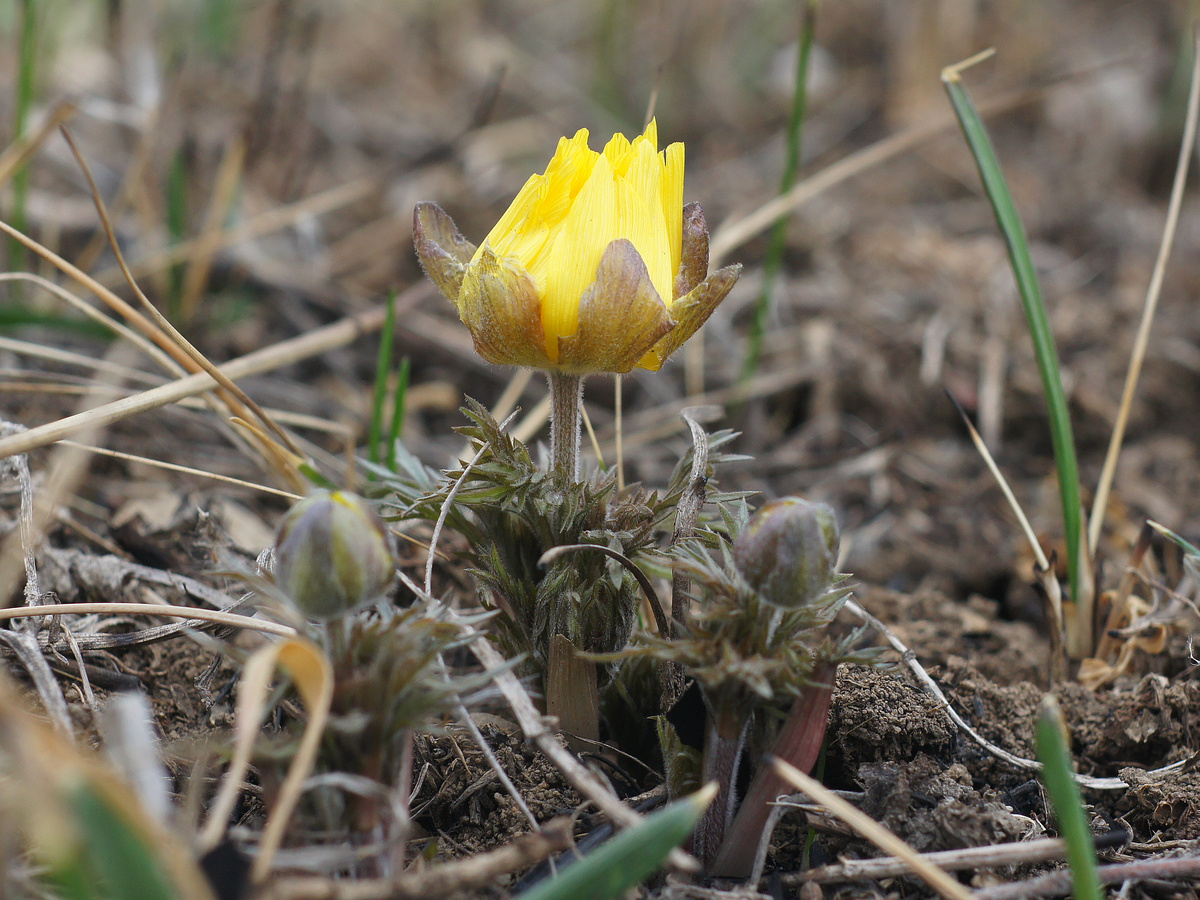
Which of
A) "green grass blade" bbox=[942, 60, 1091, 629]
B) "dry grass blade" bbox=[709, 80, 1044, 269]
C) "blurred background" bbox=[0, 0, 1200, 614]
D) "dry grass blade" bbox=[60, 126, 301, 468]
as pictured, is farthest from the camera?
"blurred background" bbox=[0, 0, 1200, 614]

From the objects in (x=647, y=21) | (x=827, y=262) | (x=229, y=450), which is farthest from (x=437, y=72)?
(x=229, y=450)

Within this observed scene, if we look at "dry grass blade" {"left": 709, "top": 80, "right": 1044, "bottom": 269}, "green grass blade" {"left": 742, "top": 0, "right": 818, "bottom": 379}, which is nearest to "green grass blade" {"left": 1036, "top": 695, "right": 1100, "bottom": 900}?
"green grass blade" {"left": 742, "top": 0, "right": 818, "bottom": 379}

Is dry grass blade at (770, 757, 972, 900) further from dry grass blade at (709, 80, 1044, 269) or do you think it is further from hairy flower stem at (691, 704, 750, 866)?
dry grass blade at (709, 80, 1044, 269)

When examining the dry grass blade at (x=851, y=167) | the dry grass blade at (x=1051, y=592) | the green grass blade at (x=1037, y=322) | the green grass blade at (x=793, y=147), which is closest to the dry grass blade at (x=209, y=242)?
the dry grass blade at (x=851, y=167)

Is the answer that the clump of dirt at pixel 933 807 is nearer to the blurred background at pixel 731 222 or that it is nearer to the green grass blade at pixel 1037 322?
the green grass blade at pixel 1037 322

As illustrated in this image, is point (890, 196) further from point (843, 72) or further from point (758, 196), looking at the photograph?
point (843, 72)
